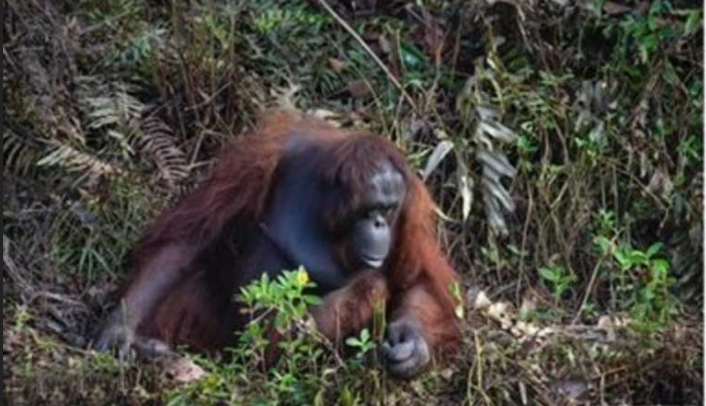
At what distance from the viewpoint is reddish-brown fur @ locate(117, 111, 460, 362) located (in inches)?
190

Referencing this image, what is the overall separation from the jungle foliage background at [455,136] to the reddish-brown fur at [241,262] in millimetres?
137

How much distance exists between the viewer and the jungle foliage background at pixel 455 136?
505 centimetres

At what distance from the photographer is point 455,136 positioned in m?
5.70

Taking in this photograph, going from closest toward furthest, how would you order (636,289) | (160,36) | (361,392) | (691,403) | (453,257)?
(361,392) → (691,403) → (636,289) → (453,257) → (160,36)

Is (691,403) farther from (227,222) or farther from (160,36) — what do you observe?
(160,36)

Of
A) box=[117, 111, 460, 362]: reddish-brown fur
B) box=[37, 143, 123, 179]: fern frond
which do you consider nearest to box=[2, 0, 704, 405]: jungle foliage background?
box=[37, 143, 123, 179]: fern frond

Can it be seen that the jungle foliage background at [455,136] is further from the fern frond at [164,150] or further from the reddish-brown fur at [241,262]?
the reddish-brown fur at [241,262]

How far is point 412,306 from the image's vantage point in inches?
192

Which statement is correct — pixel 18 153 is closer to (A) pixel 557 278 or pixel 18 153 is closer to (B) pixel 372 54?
(B) pixel 372 54

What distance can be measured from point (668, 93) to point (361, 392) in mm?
1896

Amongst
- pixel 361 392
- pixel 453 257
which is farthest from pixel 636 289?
pixel 361 392

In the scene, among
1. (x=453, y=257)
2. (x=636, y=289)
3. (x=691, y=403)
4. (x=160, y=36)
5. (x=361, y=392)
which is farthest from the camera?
(x=160, y=36)

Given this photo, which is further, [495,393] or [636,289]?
[636,289]

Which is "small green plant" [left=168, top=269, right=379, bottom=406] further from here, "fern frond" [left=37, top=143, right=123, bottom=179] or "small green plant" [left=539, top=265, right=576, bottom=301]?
"fern frond" [left=37, top=143, right=123, bottom=179]
